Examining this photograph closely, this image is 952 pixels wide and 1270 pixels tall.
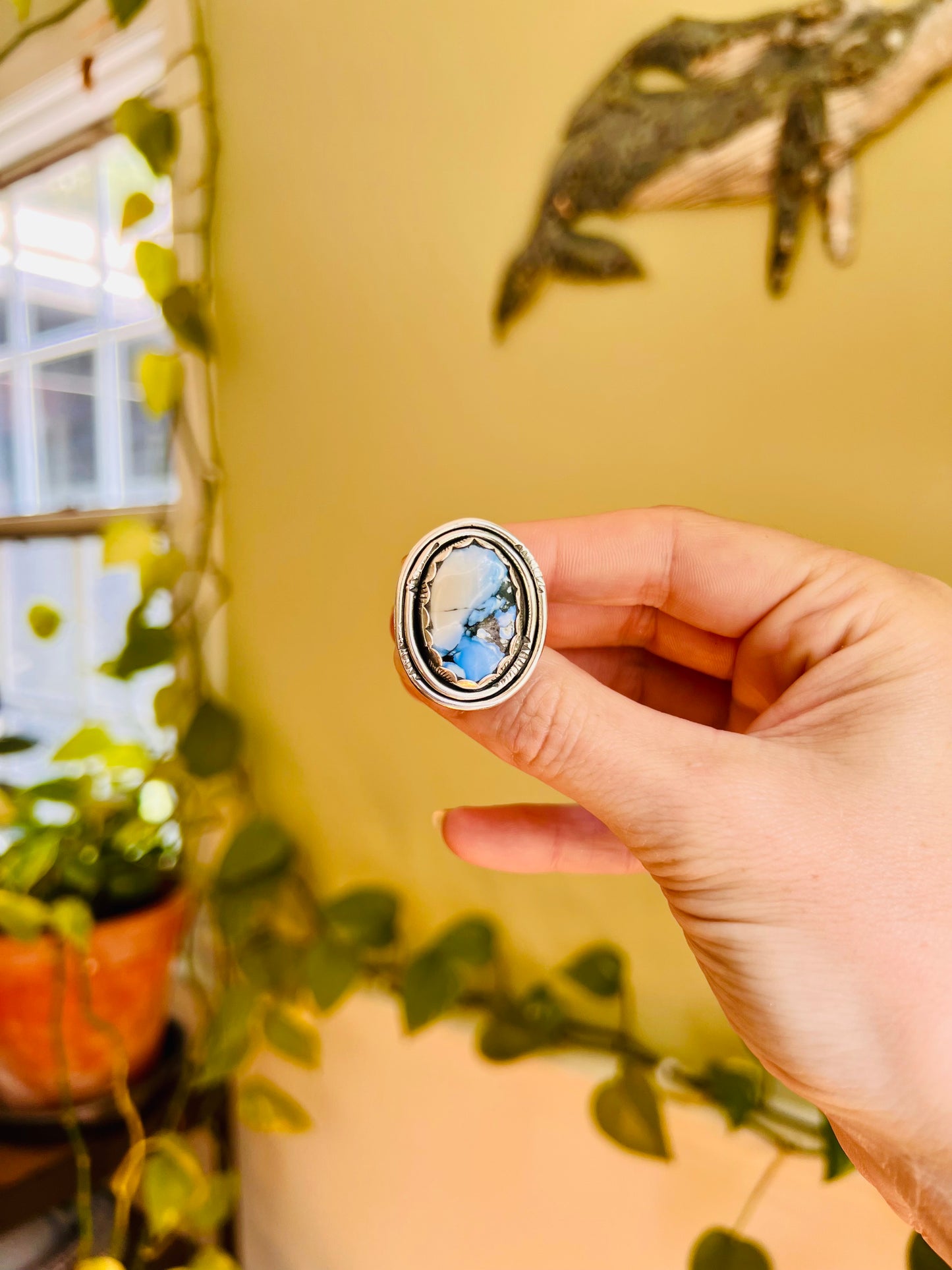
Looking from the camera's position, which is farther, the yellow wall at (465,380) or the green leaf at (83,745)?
the green leaf at (83,745)

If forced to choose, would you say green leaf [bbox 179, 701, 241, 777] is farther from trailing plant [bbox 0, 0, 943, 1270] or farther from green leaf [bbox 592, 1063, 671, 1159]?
green leaf [bbox 592, 1063, 671, 1159]

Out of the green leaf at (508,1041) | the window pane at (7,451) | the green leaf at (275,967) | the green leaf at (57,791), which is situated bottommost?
the green leaf at (275,967)

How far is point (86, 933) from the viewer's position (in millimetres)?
875

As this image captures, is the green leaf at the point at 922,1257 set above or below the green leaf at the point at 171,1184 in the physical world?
above

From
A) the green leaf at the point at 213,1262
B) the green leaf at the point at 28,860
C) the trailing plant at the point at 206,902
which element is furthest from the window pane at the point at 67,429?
the green leaf at the point at 213,1262

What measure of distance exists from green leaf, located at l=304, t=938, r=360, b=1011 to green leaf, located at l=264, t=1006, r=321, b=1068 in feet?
0.34

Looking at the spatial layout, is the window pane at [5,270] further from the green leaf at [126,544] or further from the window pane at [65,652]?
the green leaf at [126,544]

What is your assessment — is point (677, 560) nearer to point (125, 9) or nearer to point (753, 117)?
point (753, 117)

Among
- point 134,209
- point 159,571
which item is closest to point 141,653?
point 159,571

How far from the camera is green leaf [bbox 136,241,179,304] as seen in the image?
3.14 feet

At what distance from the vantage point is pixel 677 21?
64 centimetres

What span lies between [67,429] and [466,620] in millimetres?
1627

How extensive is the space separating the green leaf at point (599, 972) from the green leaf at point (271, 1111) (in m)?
0.48

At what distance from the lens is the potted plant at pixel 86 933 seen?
925mm
